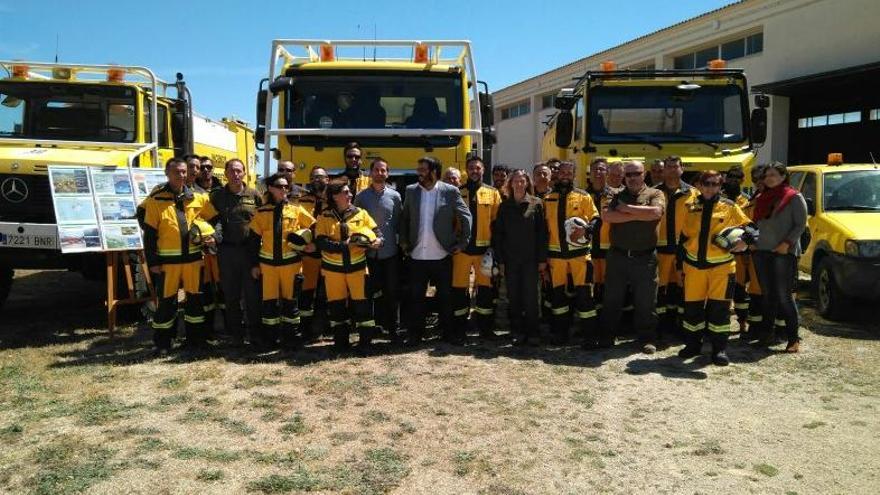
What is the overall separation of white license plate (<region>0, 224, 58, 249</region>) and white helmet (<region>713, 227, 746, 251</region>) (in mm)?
6344

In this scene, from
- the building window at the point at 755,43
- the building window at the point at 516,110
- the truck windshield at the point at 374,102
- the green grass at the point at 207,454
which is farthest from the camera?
the building window at the point at 516,110

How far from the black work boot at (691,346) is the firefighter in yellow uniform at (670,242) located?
519 mm

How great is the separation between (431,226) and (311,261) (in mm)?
1295

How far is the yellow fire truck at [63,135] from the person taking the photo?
6641mm

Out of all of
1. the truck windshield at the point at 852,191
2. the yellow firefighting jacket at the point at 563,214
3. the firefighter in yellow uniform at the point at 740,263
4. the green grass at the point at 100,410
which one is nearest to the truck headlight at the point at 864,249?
the truck windshield at the point at 852,191

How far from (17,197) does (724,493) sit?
6.91 metres

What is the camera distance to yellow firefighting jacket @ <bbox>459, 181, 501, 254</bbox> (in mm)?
6320

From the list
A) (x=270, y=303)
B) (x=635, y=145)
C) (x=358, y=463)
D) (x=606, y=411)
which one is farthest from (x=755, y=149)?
(x=358, y=463)

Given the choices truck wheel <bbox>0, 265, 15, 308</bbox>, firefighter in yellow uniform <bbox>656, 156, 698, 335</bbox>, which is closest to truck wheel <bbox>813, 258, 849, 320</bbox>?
firefighter in yellow uniform <bbox>656, 156, 698, 335</bbox>

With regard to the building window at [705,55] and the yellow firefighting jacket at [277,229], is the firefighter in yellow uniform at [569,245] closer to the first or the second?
the yellow firefighting jacket at [277,229]

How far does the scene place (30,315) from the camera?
305 inches

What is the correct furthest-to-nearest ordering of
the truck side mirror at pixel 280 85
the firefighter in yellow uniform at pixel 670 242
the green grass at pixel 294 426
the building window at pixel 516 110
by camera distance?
1. the building window at pixel 516 110
2. the truck side mirror at pixel 280 85
3. the firefighter in yellow uniform at pixel 670 242
4. the green grass at pixel 294 426

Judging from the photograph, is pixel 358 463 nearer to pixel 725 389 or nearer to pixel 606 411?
pixel 606 411

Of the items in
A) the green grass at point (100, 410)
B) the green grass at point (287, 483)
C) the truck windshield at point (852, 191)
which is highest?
the truck windshield at point (852, 191)
